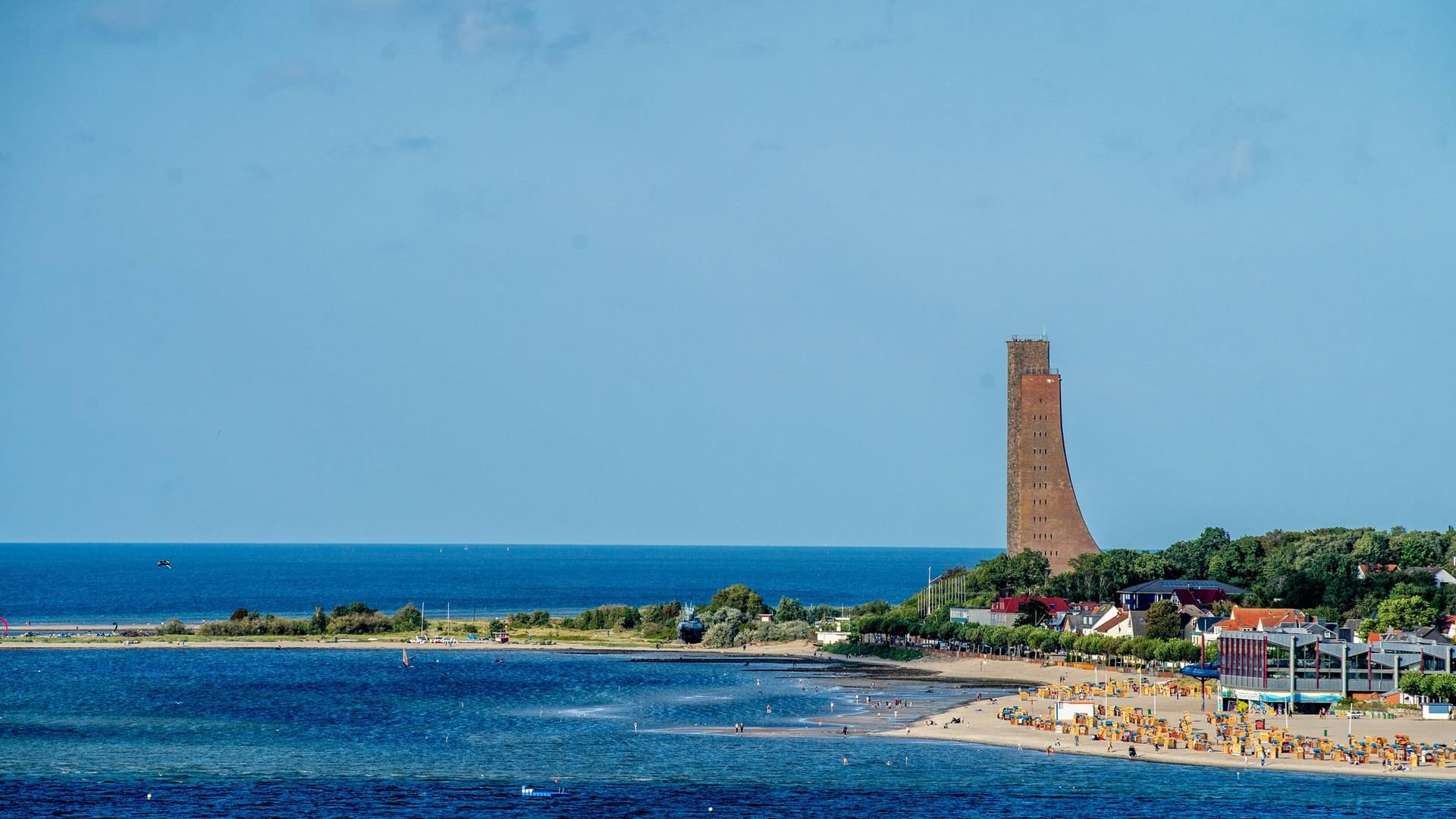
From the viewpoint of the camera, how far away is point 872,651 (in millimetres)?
144500

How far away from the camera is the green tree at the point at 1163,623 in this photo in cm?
12512

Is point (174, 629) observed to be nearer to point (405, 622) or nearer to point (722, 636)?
point (405, 622)

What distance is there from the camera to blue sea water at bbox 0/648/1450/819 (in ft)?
229

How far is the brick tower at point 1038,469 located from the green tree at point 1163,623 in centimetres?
4566

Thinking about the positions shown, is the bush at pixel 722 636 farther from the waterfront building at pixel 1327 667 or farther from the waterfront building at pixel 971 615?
the waterfront building at pixel 1327 667

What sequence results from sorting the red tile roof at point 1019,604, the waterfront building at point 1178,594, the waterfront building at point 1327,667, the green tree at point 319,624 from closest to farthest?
the waterfront building at point 1327,667 → the waterfront building at point 1178,594 → the red tile roof at point 1019,604 → the green tree at point 319,624

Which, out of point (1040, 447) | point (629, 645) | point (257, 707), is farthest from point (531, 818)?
point (1040, 447)

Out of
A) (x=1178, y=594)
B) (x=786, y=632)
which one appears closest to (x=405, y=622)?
(x=786, y=632)

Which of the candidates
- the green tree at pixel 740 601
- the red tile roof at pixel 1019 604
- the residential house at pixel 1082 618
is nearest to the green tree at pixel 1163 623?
the residential house at pixel 1082 618

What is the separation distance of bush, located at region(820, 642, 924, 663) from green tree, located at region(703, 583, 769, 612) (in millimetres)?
19355

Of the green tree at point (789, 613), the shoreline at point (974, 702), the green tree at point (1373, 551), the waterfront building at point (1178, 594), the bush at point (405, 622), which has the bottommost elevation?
the shoreline at point (974, 702)

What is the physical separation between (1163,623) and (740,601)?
5566 centimetres

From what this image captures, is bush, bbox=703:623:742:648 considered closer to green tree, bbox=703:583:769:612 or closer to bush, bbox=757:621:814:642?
bush, bbox=757:621:814:642

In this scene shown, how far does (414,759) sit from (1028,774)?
1090 inches
